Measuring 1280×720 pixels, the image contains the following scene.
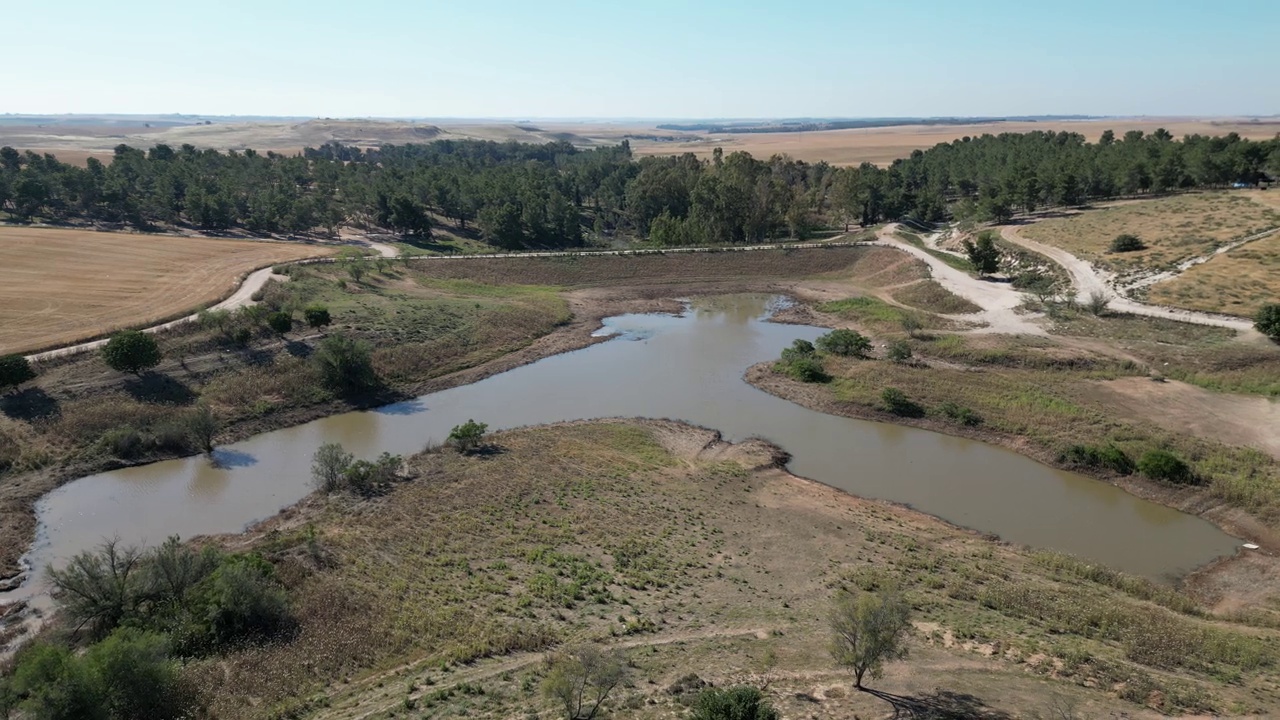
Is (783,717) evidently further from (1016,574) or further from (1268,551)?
(1268,551)

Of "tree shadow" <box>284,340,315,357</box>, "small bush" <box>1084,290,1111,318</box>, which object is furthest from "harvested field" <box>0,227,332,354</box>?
"small bush" <box>1084,290,1111,318</box>

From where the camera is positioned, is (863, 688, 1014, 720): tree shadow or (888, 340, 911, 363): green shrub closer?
(863, 688, 1014, 720): tree shadow

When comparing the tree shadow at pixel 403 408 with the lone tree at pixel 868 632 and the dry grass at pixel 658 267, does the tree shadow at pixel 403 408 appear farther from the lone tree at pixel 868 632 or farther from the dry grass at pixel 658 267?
the lone tree at pixel 868 632

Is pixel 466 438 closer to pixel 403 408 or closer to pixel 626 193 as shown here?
pixel 403 408

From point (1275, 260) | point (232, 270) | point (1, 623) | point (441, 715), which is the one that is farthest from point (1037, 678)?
point (232, 270)

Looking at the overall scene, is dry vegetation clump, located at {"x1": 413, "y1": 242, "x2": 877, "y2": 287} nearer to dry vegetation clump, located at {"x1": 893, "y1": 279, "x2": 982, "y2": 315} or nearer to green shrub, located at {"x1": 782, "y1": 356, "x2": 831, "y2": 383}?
dry vegetation clump, located at {"x1": 893, "y1": 279, "x2": 982, "y2": 315}

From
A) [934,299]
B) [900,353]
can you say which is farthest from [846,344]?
[934,299]
